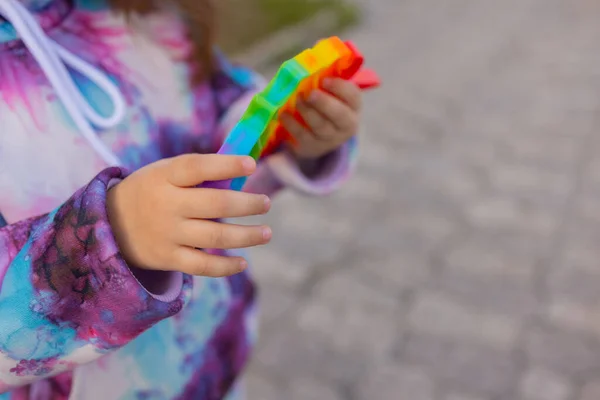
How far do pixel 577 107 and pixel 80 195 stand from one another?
2.16m

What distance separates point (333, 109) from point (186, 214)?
0.22 metres

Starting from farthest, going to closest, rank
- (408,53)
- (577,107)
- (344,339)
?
(408,53), (577,107), (344,339)

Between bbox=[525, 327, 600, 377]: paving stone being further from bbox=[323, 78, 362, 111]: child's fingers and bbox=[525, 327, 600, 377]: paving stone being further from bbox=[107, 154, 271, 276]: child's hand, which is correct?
bbox=[107, 154, 271, 276]: child's hand

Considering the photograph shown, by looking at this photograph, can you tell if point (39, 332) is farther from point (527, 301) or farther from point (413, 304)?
point (527, 301)

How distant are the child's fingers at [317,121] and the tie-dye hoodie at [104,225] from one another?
0.28ft

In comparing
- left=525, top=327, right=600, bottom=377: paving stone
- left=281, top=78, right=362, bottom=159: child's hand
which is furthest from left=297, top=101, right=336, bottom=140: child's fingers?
left=525, top=327, right=600, bottom=377: paving stone

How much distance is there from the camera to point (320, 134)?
0.61 m

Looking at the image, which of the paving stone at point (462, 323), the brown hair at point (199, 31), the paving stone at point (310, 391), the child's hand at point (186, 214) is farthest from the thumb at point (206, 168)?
the paving stone at point (462, 323)

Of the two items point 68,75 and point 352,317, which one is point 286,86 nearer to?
point 68,75

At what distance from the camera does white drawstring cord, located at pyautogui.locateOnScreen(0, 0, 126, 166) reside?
49 cm

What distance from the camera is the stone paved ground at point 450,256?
3.97ft

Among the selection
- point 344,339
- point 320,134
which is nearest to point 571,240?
point 344,339

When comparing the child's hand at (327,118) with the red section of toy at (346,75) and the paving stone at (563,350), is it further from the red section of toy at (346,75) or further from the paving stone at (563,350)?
the paving stone at (563,350)

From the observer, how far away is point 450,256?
59.2 inches
